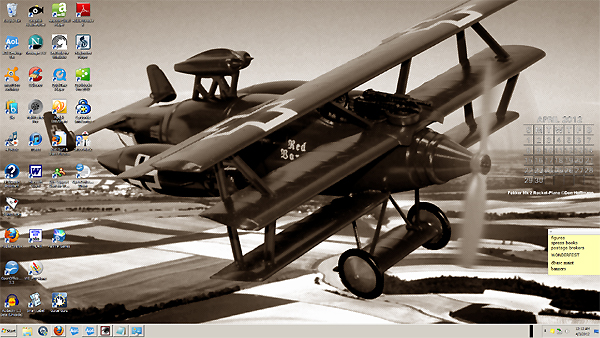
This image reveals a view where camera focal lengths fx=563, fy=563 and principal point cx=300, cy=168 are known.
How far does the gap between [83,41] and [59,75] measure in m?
0.61

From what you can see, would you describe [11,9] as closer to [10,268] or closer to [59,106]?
[59,106]

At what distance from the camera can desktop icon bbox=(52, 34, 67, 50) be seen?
8047 millimetres

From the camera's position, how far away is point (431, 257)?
8.20m

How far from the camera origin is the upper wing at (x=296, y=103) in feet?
17.3

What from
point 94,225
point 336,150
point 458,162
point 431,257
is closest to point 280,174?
point 336,150

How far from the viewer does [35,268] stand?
25.1 feet

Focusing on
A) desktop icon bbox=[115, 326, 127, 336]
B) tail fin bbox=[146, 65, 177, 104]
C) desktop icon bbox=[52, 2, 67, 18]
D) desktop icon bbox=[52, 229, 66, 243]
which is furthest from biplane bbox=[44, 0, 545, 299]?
Answer: desktop icon bbox=[115, 326, 127, 336]

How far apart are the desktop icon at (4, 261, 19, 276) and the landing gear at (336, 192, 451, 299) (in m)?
4.42

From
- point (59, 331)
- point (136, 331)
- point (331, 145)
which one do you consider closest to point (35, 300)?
point (59, 331)

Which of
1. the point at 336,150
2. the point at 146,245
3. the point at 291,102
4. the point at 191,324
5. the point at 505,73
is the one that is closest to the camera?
the point at 291,102

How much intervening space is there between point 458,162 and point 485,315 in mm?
2066

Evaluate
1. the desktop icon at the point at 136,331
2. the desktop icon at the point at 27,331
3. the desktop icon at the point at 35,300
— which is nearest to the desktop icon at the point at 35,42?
the desktop icon at the point at 35,300

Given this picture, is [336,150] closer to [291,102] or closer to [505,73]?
[291,102]

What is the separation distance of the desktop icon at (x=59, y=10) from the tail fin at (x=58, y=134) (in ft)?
4.71
